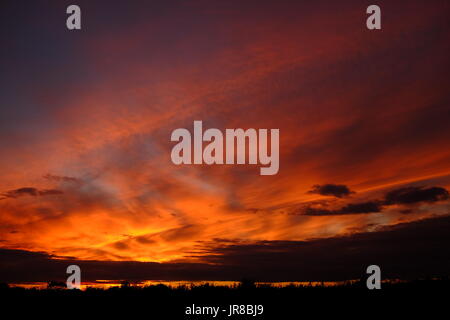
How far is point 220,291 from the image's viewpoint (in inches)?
1313

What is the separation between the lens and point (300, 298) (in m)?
30.4

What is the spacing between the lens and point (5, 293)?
33.4 m

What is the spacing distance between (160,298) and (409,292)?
45.7ft

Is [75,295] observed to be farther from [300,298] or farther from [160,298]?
[300,298]
